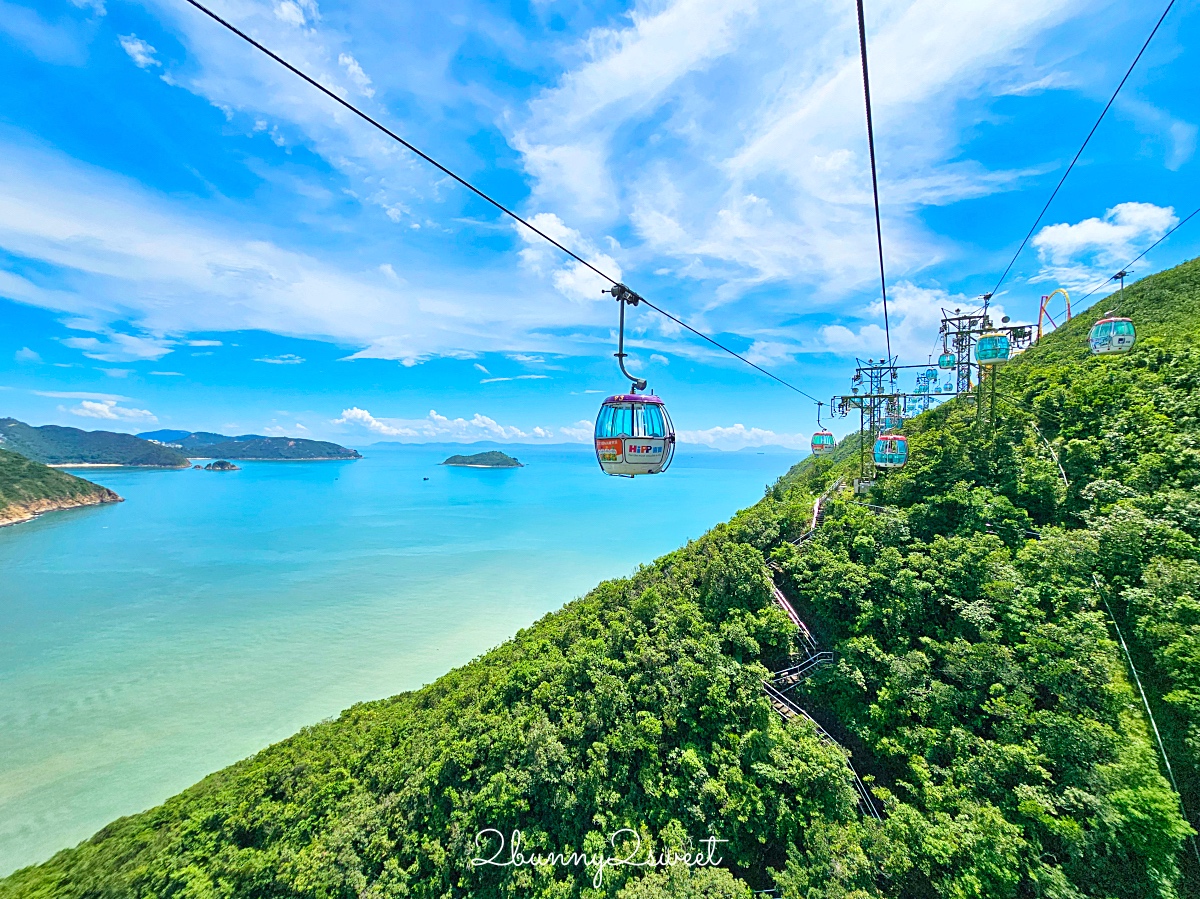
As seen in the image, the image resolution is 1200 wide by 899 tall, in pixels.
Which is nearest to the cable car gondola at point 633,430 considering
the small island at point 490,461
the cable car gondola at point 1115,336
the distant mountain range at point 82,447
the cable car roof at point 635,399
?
the cable car roof at point 635,399

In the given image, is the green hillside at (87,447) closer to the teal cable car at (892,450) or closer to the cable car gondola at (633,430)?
the cable car gondola at (633,430)

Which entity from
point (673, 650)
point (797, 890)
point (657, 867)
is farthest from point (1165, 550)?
point (657, 867)

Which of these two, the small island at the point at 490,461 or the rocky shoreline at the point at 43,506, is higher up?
the small island at the point at 490,461

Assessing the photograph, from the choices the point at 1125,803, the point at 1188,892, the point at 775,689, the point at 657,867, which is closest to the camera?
the point at 1188,892

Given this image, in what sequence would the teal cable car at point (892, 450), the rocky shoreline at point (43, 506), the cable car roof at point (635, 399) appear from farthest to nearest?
the rocky shoreline at point (43, 506) → the teal cable car at point (892, 450) → the cable car roof at point (635, 399)

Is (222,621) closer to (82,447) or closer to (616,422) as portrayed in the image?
(616,422)

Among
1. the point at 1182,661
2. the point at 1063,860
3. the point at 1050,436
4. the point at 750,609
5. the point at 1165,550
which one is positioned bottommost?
the point at 1063,860

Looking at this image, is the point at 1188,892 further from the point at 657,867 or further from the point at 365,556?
the point at 365,556
